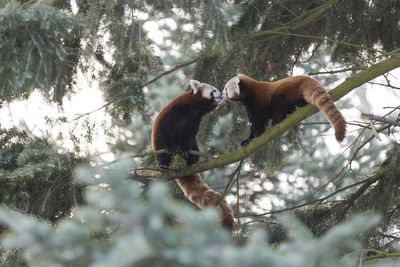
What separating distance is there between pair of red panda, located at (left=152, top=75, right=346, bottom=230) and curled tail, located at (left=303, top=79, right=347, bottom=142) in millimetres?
326

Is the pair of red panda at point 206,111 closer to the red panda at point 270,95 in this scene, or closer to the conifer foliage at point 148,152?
the red panda at point 270,95

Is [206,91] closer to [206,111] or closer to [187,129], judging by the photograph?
[206,111]

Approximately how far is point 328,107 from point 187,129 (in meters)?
1.61

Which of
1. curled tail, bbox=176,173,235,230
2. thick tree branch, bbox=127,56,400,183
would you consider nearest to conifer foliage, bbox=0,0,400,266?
thick tree branch, bbox=127,56,400,183

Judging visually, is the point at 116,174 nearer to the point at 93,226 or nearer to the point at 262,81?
the point at 93,226

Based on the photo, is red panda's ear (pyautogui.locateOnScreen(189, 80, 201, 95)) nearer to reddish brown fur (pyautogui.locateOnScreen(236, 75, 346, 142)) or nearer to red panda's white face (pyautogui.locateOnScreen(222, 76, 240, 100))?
red panda's white face (pyautogui.locateOnScreen(222, 76, 240, 100))

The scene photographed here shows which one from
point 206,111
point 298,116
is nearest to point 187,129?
point 206,111

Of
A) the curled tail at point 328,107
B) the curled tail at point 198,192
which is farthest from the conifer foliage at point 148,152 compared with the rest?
the curled tail at point 198,192

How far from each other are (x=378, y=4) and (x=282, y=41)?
1049mm

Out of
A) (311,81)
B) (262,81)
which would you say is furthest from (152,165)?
(311,81)

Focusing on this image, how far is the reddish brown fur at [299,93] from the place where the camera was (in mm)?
3152

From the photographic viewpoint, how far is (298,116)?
328 cm

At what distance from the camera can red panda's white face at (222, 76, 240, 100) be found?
427 cm

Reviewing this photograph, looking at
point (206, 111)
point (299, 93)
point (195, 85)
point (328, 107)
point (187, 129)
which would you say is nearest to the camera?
point (328, 107)
